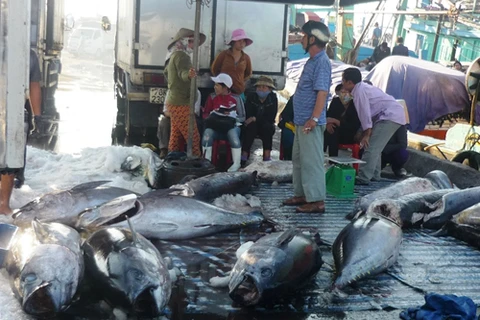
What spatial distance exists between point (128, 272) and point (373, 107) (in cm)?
547

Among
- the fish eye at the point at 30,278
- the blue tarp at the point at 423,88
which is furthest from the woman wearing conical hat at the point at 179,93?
the blue tarp at the point at 423,88

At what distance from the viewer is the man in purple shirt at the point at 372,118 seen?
792cm

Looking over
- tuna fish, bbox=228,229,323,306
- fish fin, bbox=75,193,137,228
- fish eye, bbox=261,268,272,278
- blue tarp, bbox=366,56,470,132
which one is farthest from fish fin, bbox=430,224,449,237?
blue tarp, bbox=366,56,470,132

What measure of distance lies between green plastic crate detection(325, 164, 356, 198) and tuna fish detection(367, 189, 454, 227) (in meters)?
1.05

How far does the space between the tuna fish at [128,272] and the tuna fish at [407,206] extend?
100 inches

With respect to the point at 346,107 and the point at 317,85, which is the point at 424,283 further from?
the point at 346,107

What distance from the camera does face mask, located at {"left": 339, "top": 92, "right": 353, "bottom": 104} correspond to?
8.38m

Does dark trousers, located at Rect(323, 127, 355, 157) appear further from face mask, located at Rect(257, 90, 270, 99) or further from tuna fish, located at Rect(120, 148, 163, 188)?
tuna fish, located at Rect(120, 148, 163, 188)

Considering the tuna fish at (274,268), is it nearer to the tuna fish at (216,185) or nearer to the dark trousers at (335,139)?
the tuna fish at (216,185)

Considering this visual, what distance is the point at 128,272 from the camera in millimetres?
3639

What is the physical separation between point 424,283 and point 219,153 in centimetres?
463

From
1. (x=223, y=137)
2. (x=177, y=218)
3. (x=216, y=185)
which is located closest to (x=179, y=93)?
(x=223, y=137)

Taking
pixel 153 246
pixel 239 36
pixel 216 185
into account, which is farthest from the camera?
pixel 239 36

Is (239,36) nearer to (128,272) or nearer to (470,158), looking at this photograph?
(470,158)
